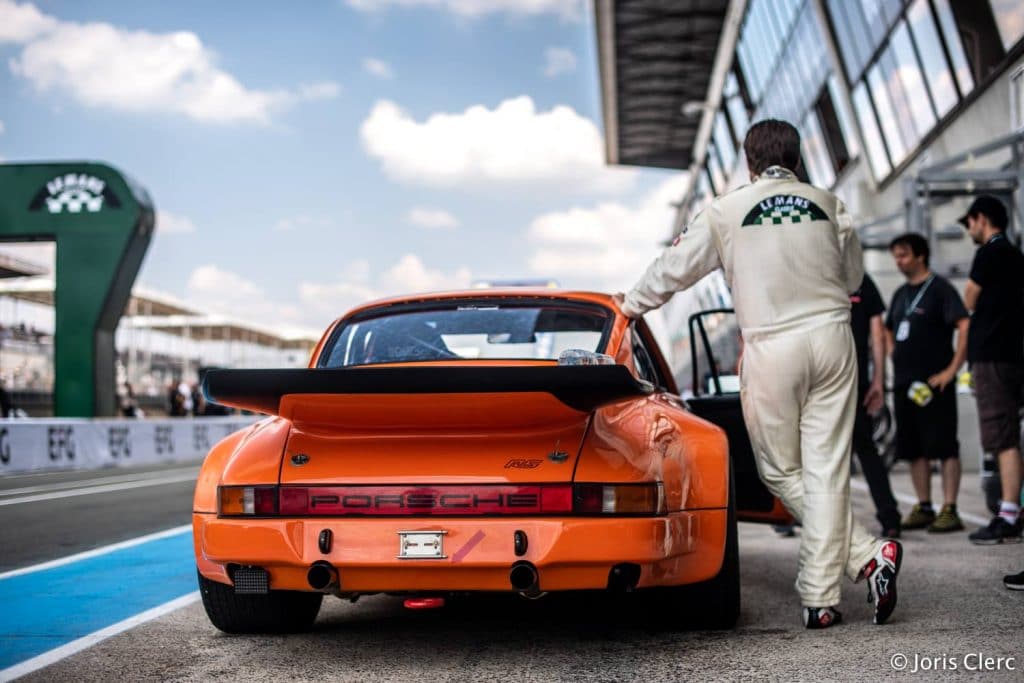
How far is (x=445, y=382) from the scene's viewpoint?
10.7 feet

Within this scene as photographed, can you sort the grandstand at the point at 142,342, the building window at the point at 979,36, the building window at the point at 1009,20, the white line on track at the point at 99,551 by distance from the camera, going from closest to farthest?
the white line on track at the point at 99,551
the building window at the point at 1009,20
the building window at the point at 979,36
the grandstand at the point at 142,342

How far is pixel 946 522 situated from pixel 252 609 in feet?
15.3

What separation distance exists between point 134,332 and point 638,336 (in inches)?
1339

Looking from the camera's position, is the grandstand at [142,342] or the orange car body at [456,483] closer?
the orange car body at [456,483]

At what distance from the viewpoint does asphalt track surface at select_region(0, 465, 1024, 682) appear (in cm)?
348

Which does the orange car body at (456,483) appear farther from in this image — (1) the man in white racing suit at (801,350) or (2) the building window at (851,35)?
(2) the building window at (851,35)

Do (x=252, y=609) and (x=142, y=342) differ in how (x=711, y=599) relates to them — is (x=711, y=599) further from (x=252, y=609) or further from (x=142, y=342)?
(x=142, y=342)

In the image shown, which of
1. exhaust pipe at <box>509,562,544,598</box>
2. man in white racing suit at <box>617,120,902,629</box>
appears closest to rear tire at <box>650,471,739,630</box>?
man in white racing suit at <box>617,120,902,629</box>

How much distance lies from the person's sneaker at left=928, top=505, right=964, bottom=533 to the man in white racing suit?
3.04 metres

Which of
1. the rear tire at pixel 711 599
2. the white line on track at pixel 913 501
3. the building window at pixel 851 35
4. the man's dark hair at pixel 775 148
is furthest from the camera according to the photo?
the building window at pixel 851 35

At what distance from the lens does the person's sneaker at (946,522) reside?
6910 mm

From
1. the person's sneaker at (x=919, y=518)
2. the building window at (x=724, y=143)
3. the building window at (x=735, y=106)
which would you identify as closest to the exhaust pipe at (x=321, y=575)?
the person's sneaker at (x=919, y=518)

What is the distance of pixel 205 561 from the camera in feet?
12.4

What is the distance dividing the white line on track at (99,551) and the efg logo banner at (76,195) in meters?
15.5
